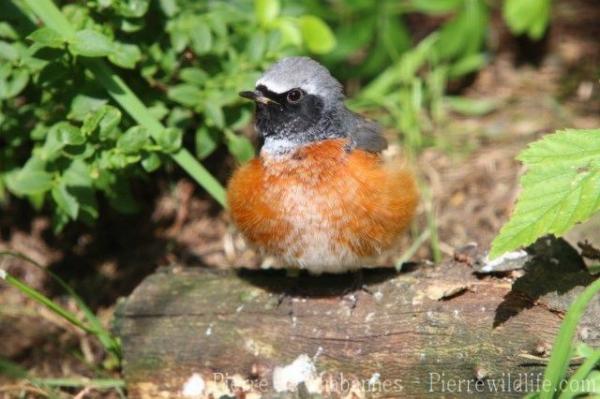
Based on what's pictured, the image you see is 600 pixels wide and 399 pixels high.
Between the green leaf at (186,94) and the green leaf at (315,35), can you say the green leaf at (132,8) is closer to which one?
the green leaf at (186,94)

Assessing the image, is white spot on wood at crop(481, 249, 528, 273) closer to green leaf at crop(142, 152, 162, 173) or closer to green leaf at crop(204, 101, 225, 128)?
green leaf at crop(204, 101, 225, 128)

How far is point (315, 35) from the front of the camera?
5.55m

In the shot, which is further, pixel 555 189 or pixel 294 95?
pixel 294 95

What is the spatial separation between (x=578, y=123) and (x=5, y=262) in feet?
14.2

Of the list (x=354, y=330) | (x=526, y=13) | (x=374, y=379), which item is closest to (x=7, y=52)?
(x=354, y=330)

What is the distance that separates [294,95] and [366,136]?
0.47 meters

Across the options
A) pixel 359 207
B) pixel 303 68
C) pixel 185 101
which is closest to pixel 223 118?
pixel 185 101

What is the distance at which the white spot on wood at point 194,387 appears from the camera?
14.3ft

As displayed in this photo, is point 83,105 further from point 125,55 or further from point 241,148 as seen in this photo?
point 241,148

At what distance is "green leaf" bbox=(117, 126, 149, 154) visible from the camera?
14.6ft

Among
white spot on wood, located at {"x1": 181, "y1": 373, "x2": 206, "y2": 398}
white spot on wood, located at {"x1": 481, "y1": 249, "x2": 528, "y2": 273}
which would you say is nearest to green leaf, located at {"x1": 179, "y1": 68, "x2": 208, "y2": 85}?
white spot on wood, located at {"x1": 181, "y1": 373, "x2": 206, "y2": 398}

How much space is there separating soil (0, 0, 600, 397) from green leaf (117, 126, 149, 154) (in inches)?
61.1

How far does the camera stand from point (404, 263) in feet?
15.4

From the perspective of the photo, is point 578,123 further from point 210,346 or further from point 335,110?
point 210,346
